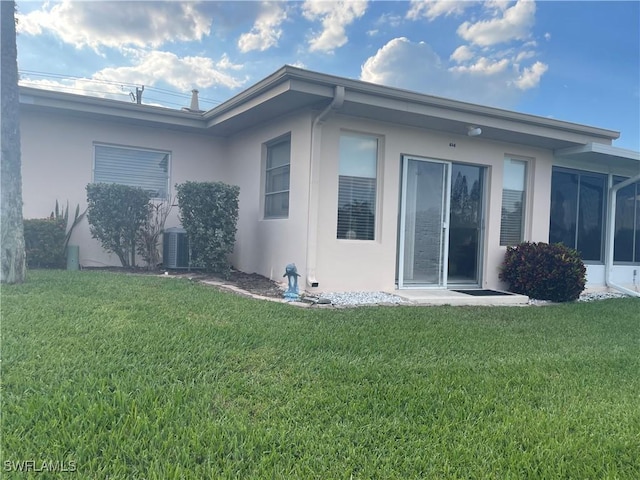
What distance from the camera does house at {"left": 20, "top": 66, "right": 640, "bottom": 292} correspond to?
6.64 m

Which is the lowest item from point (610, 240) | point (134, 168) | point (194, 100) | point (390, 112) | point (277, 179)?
point (610, 240)

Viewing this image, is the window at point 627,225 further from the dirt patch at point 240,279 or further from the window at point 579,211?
the dirt patch at point 240,279

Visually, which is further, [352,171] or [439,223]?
[439,223]

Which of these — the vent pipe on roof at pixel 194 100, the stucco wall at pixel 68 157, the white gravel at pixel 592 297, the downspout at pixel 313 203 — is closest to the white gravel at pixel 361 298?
the white gravel at pixel 592 297

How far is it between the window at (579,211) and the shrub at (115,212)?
8.51 metres

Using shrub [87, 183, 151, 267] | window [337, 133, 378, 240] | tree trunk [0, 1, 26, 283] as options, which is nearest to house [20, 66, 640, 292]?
window [337, 133, 378, 240]

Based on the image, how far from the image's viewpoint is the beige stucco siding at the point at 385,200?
672cm

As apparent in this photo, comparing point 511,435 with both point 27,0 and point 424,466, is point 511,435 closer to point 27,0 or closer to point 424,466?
point 424,466

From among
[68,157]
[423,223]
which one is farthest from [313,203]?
[68,157]

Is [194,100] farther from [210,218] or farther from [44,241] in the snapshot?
[44,241]

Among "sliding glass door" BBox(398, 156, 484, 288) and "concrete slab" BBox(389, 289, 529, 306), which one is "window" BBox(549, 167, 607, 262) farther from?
"concrete slab" BBox(389, 289, 529, 306)

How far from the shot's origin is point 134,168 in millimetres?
8500

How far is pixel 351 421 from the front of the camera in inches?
101

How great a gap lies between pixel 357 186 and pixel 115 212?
Answer: 14.1 feet
